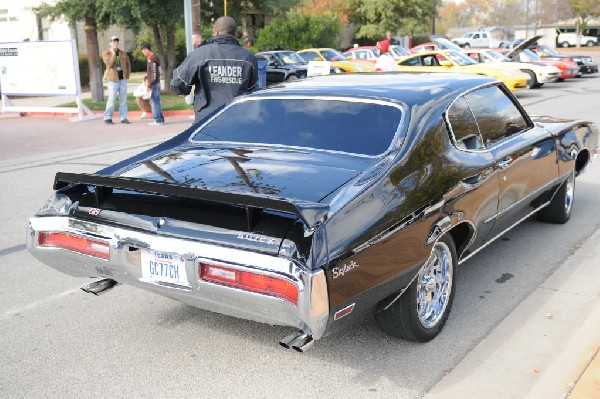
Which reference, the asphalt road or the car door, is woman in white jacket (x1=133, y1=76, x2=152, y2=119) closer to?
the asphalt road

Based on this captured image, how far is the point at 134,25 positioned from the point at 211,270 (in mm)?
18234

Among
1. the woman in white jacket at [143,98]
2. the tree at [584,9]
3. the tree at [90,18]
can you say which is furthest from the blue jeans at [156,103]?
the tree at [584,9]

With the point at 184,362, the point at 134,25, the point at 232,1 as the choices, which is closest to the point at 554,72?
the point at 232,1

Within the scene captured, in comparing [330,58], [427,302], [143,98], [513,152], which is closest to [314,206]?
[427,302]

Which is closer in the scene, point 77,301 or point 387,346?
point 387,346

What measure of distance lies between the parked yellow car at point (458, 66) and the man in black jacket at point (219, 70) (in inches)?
518

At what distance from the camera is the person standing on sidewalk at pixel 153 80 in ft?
51.8

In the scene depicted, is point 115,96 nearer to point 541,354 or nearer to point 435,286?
point 435,286

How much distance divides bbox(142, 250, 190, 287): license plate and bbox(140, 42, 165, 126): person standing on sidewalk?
492 inches

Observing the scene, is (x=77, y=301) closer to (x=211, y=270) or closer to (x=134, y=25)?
(x=211, y=270)

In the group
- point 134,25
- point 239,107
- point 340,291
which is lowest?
point 340,291

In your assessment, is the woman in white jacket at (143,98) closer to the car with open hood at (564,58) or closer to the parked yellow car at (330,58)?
the parked yellow car at (330,58)

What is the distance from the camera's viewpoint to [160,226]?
3.73 metres

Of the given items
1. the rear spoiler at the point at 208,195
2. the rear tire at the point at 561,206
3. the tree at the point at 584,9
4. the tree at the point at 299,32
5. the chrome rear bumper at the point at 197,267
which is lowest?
the rear tire at the point at 561,206
